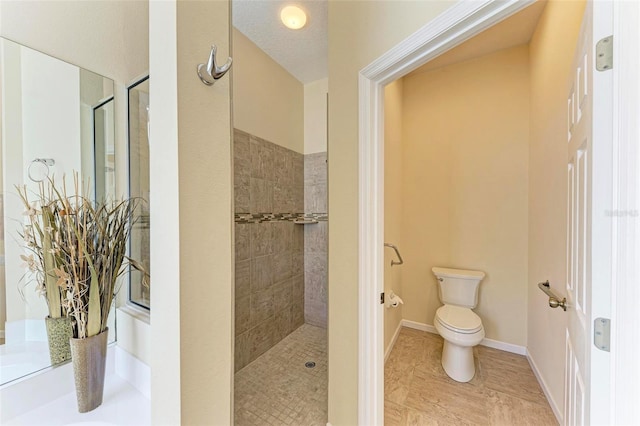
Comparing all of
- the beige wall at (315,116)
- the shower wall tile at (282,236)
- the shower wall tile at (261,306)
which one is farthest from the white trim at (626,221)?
the beige wall at (315,116)

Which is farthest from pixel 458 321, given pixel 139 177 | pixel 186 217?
pixel 139 177

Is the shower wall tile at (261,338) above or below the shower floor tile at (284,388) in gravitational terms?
above

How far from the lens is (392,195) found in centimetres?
253

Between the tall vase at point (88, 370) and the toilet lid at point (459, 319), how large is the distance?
7.09ft

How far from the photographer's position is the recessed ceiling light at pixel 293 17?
189 cm

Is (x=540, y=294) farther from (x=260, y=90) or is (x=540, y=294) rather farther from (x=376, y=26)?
(x=260, y=90)

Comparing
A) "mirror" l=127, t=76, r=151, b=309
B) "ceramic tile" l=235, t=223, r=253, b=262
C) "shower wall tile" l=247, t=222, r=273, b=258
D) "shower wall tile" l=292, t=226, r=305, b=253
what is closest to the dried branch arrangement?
"mirror" l=127, t=76, r=151, b=309

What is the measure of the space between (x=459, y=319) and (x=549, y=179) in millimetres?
1281

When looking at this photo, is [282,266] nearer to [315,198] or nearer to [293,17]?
[315,198]

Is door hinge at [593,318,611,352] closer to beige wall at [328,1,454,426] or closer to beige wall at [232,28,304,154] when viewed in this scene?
beige wall at [328,1,454,426]

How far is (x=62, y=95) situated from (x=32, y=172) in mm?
319

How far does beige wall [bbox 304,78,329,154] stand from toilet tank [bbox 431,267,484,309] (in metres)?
1.85

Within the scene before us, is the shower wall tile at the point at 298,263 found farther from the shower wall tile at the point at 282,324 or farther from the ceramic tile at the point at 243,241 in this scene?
the ceramic tile at the point at 243,241

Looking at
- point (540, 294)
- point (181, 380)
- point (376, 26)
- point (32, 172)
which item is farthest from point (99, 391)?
point (540, 294)
